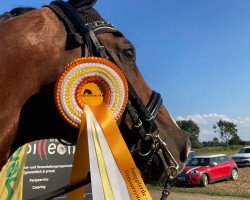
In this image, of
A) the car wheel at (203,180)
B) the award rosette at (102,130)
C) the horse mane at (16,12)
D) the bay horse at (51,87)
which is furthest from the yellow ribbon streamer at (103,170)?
the car wheel at (203,180)

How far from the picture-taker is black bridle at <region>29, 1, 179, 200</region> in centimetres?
235

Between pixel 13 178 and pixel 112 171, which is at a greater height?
pixel 112 171

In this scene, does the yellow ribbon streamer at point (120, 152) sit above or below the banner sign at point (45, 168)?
above

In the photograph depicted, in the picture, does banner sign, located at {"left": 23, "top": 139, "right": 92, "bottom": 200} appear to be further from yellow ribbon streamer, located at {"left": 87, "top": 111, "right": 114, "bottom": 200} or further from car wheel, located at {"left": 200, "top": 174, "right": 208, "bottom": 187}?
car wheel, located at {"left": 200, "top": 174, "right": 208, "bottom": 187}

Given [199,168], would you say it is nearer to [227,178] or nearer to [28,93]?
[227,178]

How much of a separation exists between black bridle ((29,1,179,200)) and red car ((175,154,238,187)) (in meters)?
17.6

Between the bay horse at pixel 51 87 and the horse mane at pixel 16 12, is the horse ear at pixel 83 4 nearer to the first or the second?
the bay horse at pixel 51 87

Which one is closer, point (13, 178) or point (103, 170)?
point (103, 170)

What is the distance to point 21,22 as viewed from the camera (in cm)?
230

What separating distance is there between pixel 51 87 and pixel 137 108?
59 centimetres

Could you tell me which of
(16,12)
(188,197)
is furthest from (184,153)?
(188,197)

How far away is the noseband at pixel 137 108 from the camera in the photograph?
2344mm

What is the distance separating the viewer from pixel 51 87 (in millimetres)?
2246

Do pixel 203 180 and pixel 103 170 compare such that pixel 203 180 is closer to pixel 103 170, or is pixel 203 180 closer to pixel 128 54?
pixel 103 170
